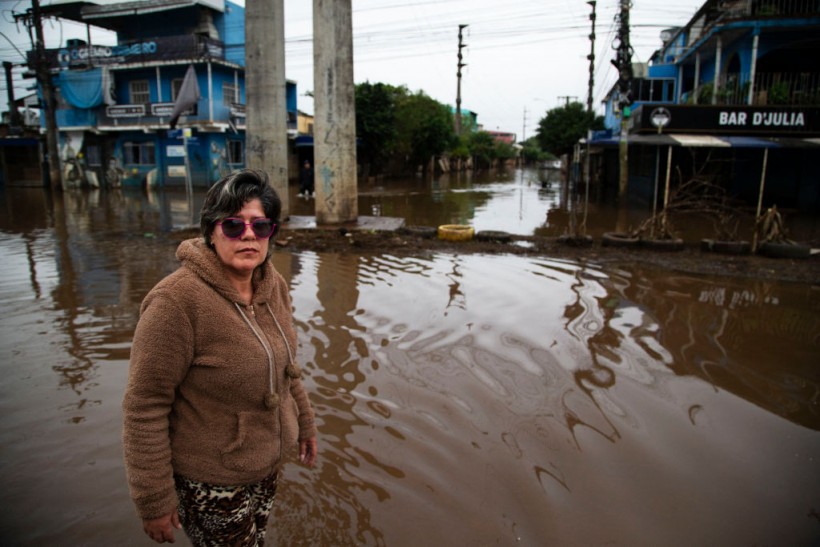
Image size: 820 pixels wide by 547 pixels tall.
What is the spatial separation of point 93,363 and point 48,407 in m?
0.84

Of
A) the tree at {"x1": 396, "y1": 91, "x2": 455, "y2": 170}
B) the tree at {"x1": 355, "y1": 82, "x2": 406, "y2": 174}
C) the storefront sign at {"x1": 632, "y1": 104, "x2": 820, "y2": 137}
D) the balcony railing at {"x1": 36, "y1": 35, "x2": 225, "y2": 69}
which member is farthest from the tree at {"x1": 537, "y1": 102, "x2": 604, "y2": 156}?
the balcony railing at {"x1": 36, "y1": 35, "x2": 225, "y2": 69}

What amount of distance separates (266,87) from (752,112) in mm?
14677

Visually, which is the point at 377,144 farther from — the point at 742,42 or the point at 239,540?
the point at 239,540

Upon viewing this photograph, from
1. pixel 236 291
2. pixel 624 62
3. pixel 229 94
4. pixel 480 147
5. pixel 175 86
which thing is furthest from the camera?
pixel 480 147

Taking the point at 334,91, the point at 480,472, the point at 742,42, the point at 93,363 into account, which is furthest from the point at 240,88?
the point at 480,472

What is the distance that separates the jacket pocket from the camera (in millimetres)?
1918

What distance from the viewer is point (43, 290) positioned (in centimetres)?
738

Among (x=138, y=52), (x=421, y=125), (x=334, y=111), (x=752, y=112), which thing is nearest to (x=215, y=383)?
(x=334, y=111)

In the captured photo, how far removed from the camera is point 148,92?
30.1 meters

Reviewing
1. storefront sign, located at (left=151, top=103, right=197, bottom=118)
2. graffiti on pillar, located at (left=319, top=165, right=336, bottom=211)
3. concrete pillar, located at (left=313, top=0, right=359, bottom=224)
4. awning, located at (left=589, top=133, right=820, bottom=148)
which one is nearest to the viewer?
concrete pillar, located at (left=313, top=0, right=359, bottom=224)

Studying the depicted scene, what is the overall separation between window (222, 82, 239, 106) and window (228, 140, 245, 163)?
2.07 m

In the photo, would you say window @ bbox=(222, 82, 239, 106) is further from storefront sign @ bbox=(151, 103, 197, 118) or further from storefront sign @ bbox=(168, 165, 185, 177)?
storefront sign @ bbox=(168, 165, 185, 177)

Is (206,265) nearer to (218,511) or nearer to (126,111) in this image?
(218,511)

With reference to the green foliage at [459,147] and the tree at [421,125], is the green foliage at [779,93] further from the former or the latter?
the green foliage at [459,147]
